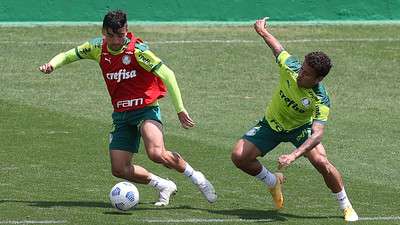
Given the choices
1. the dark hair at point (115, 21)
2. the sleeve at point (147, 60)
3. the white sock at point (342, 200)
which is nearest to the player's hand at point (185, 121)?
the sleeve at point (147, 60)

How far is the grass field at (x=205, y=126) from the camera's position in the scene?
13523 mm

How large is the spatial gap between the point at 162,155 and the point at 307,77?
185cm

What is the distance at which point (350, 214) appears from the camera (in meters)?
12.9

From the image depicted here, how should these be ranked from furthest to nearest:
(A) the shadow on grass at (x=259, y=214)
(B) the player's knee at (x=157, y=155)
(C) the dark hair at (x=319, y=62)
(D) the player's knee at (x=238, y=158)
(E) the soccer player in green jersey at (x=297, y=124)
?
(D) the player's knee at (x=238, y=158) → (B) the player's knee at (x=157, y=155) → (A) the shadow on grass at (x=259, y=214) → (E) the soccer player in green jersey at (x=297, y=124) → (C) the dark hair at (x=319, y=62)

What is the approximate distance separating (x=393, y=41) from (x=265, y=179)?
45.3 feet

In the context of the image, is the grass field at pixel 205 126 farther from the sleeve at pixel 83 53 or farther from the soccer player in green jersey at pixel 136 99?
the sleeve at pixel 83 53

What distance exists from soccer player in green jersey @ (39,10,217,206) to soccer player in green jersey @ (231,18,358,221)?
66 centimetres

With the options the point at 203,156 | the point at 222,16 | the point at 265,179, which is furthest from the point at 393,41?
the point at 265,179

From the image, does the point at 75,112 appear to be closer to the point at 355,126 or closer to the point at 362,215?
the point at 355,126

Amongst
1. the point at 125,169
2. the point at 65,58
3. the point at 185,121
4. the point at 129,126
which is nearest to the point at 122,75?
the point at 129,126

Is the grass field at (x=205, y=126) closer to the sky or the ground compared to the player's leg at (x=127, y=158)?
closer to the ground

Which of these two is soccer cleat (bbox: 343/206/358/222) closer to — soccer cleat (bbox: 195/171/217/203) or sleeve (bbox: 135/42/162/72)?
soccer cleat (bbox: 195/171/217/203)

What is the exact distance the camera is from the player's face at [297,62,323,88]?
41.8 feet

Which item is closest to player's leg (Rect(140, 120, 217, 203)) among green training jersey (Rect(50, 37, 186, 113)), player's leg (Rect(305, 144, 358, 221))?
green training jersey (Rect(50, 37, 186, 113))
